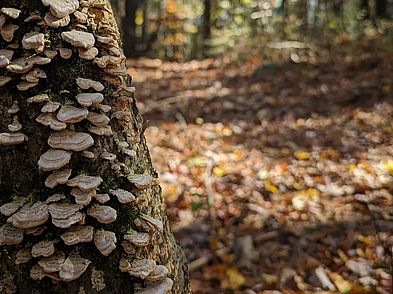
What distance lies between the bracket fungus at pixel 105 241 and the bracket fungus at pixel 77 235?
32 mm

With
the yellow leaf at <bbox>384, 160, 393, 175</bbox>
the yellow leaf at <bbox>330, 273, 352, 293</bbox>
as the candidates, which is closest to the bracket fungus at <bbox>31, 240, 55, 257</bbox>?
the yellow leaf at <bbox>330, 273, 352, 293</bbox>

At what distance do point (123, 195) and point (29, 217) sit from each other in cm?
35

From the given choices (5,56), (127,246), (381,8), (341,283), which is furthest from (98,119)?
(381,8)

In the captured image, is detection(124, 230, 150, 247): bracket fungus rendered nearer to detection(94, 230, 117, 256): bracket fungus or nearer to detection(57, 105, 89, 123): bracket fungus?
detection(94, 230, 117, 256): bracket fungus

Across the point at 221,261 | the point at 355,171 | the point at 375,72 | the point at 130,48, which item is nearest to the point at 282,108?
the point at 375,72

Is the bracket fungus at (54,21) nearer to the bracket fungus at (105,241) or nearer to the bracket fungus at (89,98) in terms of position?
the bracket fungus at (89,98)

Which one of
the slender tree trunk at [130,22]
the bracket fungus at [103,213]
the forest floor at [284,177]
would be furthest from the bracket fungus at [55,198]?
the slender tree trunk at [130,22]

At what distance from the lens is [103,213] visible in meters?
1.82

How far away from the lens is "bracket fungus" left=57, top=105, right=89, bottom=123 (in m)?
1.76

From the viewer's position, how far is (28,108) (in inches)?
71.4

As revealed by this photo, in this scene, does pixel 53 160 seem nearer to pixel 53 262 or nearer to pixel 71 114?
pixel 71 114

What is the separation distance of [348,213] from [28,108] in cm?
481

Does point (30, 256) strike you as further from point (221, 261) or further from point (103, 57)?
point (221, 261)

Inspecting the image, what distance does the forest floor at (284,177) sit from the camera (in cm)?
494
